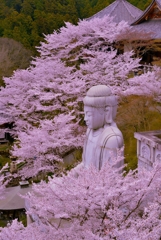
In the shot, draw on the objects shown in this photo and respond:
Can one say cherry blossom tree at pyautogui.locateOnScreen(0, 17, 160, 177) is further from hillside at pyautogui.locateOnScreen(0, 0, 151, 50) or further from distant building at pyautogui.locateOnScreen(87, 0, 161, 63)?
hillside at pyautogui.locateOnScreen(0, 0, 151, 50)

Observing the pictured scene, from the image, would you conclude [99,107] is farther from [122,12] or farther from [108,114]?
→ [122,12]

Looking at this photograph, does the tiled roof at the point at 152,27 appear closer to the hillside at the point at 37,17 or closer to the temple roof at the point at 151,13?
the temple roof at the point at 151,13

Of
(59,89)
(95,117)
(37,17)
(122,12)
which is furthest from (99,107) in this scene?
(37,17)

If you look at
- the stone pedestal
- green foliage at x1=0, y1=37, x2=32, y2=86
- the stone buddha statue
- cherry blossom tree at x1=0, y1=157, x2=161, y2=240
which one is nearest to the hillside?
green foliage at x1=0, y1=37, x2=32, y2=86

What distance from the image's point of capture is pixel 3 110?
15.1 m

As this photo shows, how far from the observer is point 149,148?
662 centimetres

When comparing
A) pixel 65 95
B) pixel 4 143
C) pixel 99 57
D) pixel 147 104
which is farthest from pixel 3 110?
pixel 147 104

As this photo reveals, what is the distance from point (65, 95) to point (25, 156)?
3.24m

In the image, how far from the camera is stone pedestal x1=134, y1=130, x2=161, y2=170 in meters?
6.34

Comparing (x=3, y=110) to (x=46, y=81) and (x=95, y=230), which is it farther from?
(x=95, y=230)

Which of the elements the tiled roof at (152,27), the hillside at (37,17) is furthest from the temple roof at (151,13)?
the hillside at (37,17)

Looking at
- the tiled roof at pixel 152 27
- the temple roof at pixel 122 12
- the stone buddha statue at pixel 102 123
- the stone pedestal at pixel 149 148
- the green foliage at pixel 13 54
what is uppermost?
the temple roof at pixel 122 12

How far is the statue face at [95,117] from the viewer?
163 inches

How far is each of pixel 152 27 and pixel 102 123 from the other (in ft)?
44.8
